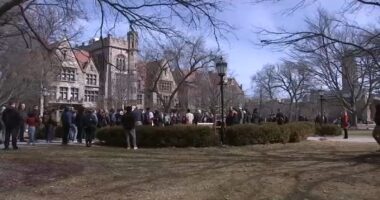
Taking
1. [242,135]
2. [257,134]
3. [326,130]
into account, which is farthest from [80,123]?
[326,130]

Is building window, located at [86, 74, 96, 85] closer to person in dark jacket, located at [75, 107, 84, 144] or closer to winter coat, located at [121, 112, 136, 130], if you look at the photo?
person in dark jacket, located at [75, 107, 84, 144]

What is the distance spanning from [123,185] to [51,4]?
18.2 feet

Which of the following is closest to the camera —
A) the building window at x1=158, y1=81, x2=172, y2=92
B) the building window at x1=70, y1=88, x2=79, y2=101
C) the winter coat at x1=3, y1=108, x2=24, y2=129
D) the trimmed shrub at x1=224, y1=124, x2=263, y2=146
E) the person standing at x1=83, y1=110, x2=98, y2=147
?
the winter coat at x1=3, y1=108, x2=24, y2=129

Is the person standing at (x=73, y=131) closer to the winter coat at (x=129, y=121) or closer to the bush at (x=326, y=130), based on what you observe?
the winter coat at (x=129, y=121)

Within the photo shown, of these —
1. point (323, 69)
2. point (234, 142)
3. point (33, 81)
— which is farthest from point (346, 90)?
point (234, 142)

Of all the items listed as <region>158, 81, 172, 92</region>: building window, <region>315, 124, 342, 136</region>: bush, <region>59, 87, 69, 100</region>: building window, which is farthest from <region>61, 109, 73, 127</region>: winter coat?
<region>158, 81, 172, 92</region>: building window

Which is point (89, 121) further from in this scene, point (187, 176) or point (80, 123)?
point (187, 176)

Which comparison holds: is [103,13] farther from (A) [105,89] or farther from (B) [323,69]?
(A) [105,89]

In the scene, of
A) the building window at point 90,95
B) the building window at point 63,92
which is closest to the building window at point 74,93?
the building window at point 63,92

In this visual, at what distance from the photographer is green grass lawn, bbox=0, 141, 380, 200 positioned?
9992mm

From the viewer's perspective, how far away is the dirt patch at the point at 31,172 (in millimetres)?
10622

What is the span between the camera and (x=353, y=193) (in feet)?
34.1

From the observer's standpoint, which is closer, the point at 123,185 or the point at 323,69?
the point at 123,185

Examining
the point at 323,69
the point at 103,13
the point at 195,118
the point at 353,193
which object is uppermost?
the point at 323,69
